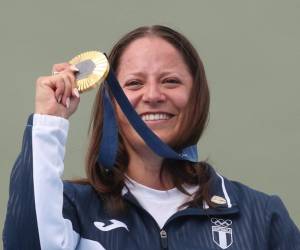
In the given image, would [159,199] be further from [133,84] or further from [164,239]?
[133,84]

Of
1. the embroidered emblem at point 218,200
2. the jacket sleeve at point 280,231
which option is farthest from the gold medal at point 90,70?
the jacket sleeve at point 280,231

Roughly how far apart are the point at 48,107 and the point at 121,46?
51cm

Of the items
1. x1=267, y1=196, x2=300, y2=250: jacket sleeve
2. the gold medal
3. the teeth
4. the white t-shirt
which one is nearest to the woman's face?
the teeth

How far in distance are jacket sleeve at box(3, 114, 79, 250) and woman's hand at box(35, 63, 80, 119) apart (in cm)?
2

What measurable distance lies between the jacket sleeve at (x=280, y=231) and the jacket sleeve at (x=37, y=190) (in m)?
0.56

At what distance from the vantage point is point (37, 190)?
5.24 ft

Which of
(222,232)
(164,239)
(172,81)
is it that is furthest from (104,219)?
(172,81)

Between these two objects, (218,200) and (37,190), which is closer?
(37,190)

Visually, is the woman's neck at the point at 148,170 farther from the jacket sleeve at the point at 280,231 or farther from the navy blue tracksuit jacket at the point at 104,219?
the jacket sleeve at the point at 280,231

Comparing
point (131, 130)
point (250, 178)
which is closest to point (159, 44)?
point (131, 130)

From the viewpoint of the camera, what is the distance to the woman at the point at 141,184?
1613 millimetres

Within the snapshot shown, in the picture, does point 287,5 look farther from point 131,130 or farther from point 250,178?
point 131,130

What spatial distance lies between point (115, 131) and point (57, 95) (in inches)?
11.1

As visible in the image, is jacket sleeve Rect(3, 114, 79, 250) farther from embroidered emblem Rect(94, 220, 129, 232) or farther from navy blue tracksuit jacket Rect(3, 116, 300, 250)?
embroidered emblem Rect(94, 220, 129, 232)
